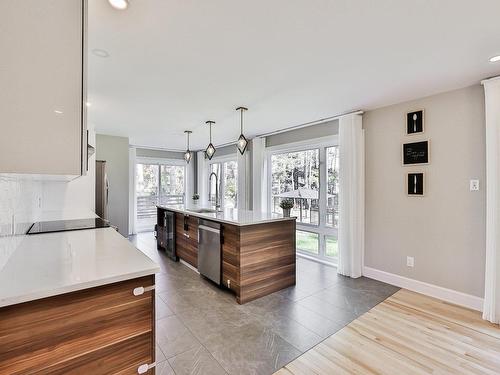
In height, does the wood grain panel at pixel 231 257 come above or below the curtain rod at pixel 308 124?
below

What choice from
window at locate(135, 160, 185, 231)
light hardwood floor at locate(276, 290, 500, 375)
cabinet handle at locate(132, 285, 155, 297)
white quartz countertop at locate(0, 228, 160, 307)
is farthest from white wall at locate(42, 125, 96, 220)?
light hardwood floor at locate(276, 290, 500, 375)

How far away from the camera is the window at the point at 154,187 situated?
7.29 m

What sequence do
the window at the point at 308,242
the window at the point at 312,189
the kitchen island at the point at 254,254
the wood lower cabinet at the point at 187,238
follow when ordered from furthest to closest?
1. the window at the point at 308,242
2. the window at the point at 312,189
3. the wood lower cabinet at the point at 187,238
4. the kitchen island at the point at 254,254

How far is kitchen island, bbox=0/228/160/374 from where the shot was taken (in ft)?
3.28

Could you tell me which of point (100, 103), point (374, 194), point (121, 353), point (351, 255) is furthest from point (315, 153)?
point (121, 353)

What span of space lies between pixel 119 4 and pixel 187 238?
3.25m

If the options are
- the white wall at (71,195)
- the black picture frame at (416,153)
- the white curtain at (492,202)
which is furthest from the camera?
the white wall at (71,195)

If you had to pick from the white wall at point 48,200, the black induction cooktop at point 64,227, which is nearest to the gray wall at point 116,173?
the white wall at point 48,200

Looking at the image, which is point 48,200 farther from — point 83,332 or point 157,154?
point 157,154

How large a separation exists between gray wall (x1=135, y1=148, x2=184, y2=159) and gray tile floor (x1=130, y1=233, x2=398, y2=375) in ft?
14.9

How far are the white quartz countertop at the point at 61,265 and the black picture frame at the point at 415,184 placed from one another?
328 centimetres

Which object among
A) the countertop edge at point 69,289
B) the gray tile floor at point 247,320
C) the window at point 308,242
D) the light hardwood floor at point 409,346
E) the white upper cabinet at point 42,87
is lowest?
the light hardwood floor at point 409,346

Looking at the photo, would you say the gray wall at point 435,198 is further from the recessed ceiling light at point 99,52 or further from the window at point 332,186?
the recessed ceiling light at point 99,52

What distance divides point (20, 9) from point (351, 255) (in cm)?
406
